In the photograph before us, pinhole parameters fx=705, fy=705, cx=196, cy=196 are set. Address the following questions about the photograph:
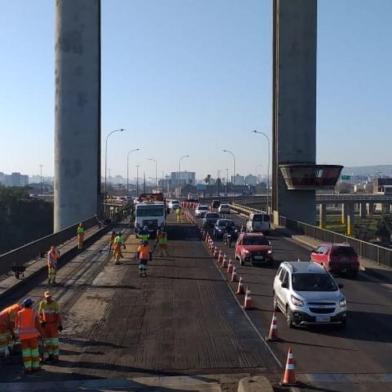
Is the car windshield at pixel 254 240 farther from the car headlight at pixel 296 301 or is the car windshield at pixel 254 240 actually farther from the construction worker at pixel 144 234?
the car headlight at pixel 296 301

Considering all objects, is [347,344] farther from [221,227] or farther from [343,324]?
[221,227]

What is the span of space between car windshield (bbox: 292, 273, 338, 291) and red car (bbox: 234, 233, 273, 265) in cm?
1404

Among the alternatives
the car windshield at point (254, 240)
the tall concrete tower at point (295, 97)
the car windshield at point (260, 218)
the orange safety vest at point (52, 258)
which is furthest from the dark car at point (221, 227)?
the orange safety vest at point (52, 258)

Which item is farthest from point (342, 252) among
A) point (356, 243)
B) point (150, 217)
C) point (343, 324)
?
point (150, 217)

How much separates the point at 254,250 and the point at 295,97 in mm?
42235

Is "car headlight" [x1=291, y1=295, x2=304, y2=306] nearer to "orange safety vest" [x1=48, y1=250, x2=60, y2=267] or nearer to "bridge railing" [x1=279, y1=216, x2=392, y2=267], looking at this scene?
"orange safety vest" [x1=48, y1=250, x2=60, y2=267]

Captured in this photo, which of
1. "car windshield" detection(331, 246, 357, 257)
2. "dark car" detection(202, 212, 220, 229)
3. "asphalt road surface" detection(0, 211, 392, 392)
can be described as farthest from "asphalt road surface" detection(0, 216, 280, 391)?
"dark car" detection(202, 212, 220, 229)

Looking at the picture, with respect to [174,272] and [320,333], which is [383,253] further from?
[320,333]

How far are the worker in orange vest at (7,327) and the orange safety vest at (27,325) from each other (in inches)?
35.4

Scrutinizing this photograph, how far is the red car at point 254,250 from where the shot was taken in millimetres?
33094

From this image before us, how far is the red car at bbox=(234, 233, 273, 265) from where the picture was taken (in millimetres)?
33094

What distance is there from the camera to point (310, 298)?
58.1 feet


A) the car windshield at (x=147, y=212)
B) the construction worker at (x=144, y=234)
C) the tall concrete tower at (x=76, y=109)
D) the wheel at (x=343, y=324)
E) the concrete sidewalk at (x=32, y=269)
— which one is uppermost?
the tall concrete tower at (x=76, y=109)

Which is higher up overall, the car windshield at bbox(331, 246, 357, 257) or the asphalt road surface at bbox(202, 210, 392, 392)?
the car windshield at bbox(331, 246, 357, 257)
